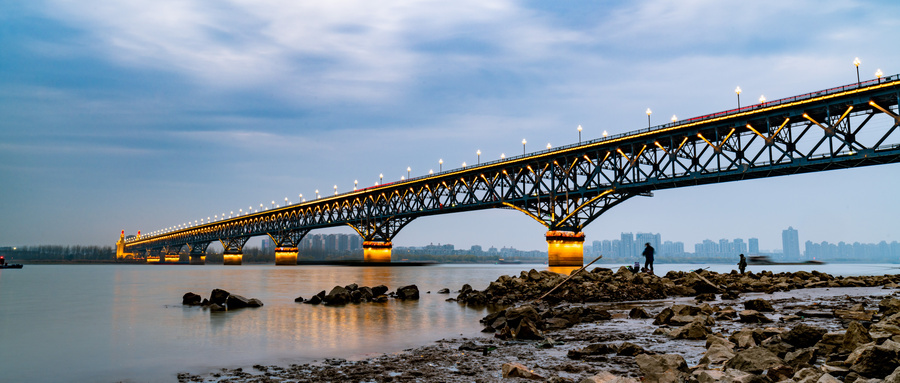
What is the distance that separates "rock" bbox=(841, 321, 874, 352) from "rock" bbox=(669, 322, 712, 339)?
3689 millimetres

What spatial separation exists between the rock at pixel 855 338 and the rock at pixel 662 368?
2.41 m

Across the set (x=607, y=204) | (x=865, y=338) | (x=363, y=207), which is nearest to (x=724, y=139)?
(x=607, y=204)

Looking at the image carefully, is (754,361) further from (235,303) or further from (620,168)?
(620,168)

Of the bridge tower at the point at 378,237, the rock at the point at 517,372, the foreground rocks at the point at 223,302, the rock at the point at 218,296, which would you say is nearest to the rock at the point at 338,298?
the foreground rocks at the point at 223,302

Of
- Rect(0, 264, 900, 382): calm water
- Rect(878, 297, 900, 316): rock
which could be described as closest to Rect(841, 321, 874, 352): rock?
Rect(878, 297, 900, 316): rock

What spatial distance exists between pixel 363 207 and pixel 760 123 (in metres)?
94.7

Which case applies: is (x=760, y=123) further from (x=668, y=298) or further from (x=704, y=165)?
(x=668, y=298)

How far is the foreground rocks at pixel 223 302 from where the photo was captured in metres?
21.6

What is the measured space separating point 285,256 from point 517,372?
536 ft

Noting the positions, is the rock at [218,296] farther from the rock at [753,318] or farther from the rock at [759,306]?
the rock at [759,306]

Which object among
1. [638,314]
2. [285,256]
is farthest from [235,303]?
[285,256]

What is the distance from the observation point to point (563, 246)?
88.0 m

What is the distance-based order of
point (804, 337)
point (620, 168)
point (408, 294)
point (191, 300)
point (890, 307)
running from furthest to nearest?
point (620, 168) < point (408, 294) < point (191, 300) < point (890, 307) < point (804, 337)

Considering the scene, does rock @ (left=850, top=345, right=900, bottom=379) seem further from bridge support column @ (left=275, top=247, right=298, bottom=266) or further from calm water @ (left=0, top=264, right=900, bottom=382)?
bridge support column @ (left=275, top=247, right=298, bottom=266)
